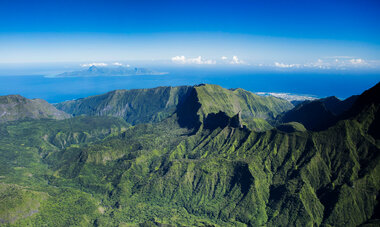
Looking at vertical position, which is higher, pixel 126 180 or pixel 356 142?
pixel 356 142

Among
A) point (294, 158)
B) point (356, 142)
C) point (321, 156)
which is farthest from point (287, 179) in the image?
point (356, 142)

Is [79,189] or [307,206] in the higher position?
[307,206]

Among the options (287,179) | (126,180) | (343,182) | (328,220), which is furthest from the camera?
(126,180)

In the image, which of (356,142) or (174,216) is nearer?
(174,216)

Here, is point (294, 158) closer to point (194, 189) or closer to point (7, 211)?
point (194, 189)

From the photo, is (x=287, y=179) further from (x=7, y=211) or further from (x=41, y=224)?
(x=7, y=211)

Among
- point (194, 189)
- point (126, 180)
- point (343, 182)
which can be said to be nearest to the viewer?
point (343, 182)

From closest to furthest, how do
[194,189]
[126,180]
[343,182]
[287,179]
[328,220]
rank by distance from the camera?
[328,220]
[343,182]
[287,179]
[194,189]
[126,180]

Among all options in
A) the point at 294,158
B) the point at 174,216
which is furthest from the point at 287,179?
the point at 174,216

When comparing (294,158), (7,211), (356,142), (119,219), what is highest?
(356,142)
